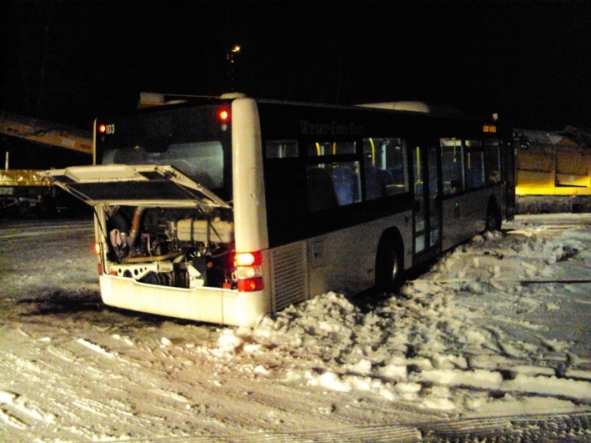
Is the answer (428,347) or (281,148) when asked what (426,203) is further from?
(428,347)

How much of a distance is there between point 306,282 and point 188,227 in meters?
1.57

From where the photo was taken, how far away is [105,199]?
7516mm

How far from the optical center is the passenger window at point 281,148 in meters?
→ 6.81

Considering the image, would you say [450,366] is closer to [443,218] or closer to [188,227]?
[188,227]

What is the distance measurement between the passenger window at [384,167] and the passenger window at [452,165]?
191 centimetres

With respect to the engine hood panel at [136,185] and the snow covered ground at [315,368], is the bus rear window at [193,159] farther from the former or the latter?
the snow covered ground at [315,368]

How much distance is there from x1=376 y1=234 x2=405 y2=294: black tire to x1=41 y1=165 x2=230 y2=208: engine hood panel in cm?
357

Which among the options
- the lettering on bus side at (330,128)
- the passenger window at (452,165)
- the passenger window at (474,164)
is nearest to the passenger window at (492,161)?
the passenger window at (474,164)

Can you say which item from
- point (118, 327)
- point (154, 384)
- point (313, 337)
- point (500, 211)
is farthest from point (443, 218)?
point (154, 384)

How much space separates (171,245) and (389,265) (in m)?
3.72

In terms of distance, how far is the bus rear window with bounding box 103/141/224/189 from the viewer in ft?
22.3

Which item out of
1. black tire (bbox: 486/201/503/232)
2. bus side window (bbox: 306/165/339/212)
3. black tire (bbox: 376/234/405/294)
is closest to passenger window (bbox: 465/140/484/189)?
black tire (bbox: 486/201/503/232)

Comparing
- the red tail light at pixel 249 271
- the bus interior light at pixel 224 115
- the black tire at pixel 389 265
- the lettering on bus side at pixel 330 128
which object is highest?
the bus interior light at pixel 224 115

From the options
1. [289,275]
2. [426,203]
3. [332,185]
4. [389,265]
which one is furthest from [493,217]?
[289,275]
